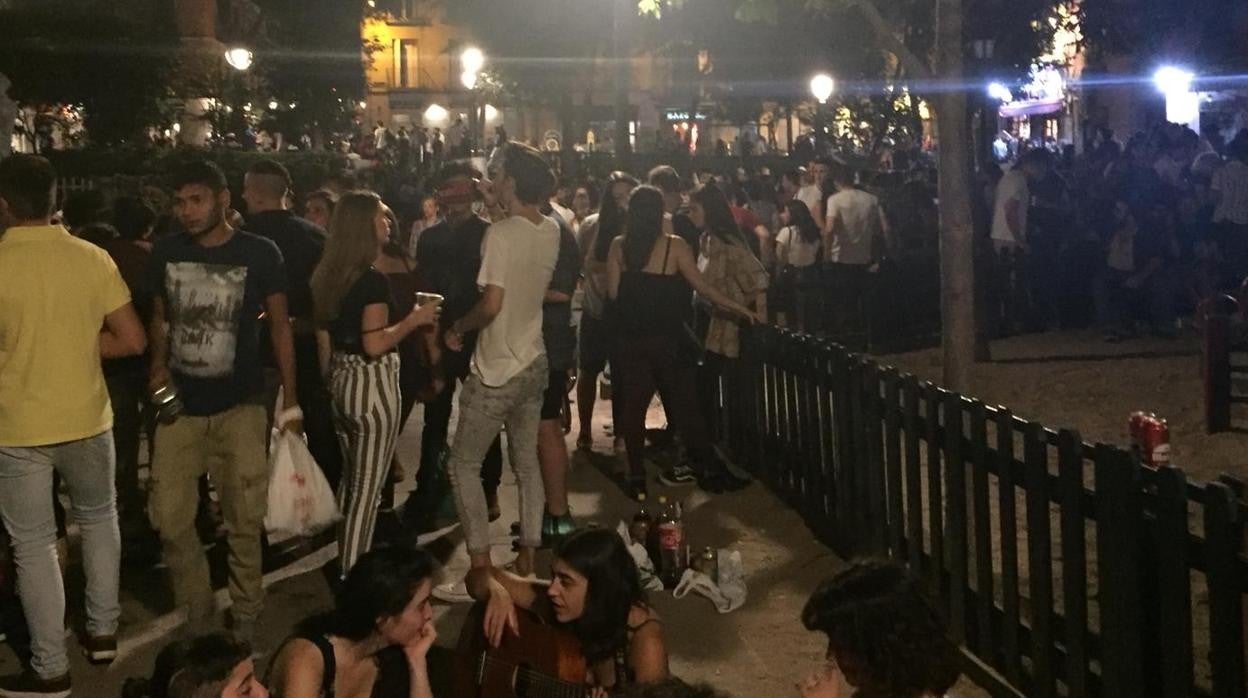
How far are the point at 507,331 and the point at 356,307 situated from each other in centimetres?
69

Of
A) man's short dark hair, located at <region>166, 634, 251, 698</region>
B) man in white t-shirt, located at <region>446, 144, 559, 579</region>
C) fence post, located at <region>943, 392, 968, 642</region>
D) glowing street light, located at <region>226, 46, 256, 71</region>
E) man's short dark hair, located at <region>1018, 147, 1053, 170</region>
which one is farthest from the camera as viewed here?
glowing street light, located at <region>226, 46, 256, 71</region>

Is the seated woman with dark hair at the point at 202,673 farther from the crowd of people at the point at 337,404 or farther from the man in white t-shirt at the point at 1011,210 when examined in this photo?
the man in white t-shirt at the point at 1011,210

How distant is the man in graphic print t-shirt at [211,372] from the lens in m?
5.70

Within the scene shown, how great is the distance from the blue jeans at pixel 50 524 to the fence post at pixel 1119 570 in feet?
11.5

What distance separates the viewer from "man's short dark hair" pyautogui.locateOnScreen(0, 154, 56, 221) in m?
5.32

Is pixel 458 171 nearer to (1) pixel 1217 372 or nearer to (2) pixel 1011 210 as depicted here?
(1) pixel 1217 372

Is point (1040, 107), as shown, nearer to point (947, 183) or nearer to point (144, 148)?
point (144, 148)

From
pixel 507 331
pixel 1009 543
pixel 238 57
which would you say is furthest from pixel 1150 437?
pixel 238 57

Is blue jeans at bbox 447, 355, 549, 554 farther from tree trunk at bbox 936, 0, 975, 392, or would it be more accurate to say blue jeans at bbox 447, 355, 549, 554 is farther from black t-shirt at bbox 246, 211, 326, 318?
tree trunk at bbox 936, 0, 975, 392

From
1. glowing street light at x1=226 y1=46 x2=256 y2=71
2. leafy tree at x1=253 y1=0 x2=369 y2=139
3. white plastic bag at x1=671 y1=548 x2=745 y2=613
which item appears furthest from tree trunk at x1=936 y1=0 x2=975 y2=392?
leafy tree at x1=253 y1=0 x2=369 y2=139

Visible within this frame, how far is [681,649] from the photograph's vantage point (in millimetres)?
6039

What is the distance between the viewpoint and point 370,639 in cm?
412

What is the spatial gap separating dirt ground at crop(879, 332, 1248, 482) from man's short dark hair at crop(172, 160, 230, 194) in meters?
5.87

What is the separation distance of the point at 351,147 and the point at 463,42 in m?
12.0
